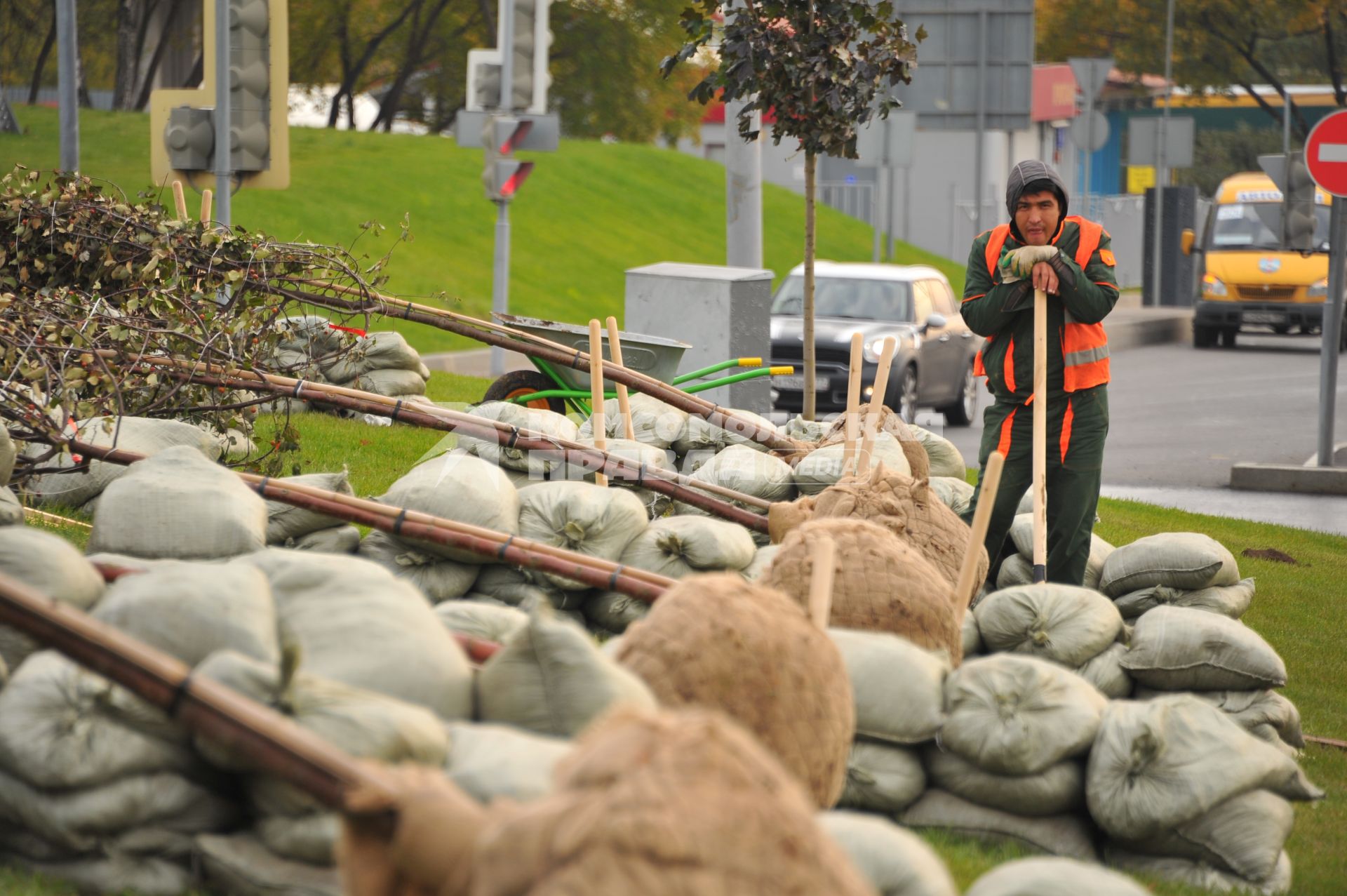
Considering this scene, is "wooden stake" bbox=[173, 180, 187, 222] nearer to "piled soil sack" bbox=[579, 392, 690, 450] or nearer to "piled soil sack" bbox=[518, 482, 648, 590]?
"piled soil sack" bbox=[579, 392, 690, 450]

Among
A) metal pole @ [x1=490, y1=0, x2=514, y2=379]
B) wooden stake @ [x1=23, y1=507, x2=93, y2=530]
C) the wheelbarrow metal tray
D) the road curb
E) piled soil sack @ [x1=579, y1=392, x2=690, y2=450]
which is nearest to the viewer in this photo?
wooden stake @ [x1=23, y1=507, x2=93, y2=530]

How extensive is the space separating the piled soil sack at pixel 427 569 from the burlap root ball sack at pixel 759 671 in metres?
2.04

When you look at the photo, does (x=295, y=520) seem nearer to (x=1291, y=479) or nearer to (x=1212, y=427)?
(x=1291, y=479)

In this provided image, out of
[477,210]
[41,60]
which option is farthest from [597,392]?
[41,60]

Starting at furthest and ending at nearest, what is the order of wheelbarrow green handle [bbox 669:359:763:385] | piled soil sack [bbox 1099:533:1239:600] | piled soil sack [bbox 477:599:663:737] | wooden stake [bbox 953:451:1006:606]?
wheelbarrow green handle [bbox 669:359:763:385] → piled soil sack [bbox 1099:533:1239:600] → wooden stake [bbox 953:451:1006:606] → piled soil sack [bbox 477:599:663:737]

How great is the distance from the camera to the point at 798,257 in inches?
1300

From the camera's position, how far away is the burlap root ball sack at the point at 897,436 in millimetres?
7164

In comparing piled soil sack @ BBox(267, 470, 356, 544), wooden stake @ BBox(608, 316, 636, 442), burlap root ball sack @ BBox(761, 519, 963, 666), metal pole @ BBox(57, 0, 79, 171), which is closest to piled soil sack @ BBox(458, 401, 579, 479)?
wooden stake @ BBox(608, 316, 636, 442)

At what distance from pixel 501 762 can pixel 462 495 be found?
2.84m

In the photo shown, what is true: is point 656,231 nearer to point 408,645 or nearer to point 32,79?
point 32,79

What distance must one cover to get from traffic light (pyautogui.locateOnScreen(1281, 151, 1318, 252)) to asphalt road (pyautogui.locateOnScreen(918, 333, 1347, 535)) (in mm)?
1963

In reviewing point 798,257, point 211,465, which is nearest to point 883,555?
point 211,465

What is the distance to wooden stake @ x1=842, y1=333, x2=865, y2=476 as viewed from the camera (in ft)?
22.5

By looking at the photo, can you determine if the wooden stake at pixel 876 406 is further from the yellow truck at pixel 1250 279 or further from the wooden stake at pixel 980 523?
the yellow truck at pixel 1250 279
